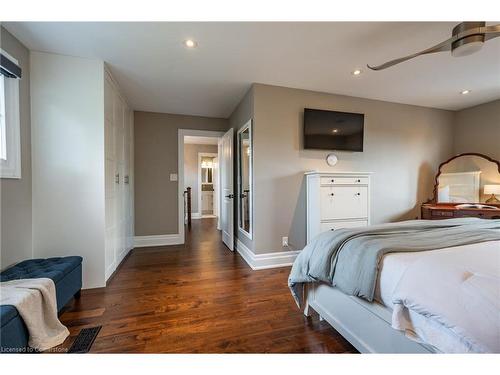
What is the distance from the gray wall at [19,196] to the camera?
1.78 m

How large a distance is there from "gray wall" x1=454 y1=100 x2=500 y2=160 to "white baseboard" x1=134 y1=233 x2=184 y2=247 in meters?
5.25

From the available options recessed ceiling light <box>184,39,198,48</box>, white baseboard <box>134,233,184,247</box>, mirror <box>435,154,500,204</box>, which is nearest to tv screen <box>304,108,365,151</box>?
recessed ceiling light <box>184,39,198,48</box>

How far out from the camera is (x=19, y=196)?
1931 mm

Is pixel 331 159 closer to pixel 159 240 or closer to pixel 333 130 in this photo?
pixel 333 130

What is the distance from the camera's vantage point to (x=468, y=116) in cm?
371

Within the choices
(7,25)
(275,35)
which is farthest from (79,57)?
(275,35)

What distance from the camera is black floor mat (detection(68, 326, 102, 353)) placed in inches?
55.2

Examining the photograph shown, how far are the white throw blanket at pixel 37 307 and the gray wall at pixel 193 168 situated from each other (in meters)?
5.75

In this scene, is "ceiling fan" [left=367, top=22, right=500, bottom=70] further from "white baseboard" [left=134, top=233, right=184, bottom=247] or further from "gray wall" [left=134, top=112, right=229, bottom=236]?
"white baseboard" [left=134, top=233, right=184, bottom=247]

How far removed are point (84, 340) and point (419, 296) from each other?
2.02 m

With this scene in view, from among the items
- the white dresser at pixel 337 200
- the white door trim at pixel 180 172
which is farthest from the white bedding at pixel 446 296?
the white door trim at pixel 180 172
